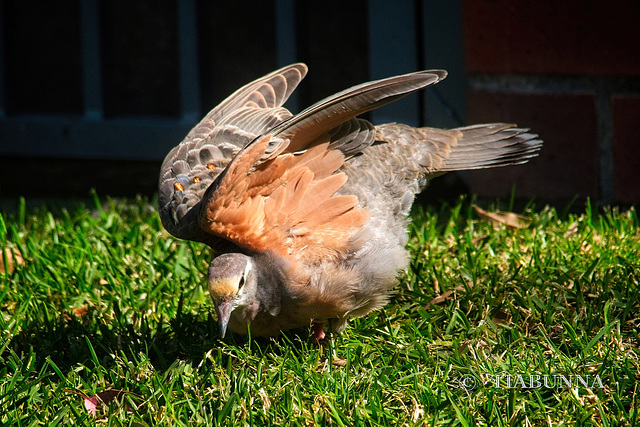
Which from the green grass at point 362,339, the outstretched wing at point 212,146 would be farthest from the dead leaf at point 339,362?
the outstretched wing at point 212,146

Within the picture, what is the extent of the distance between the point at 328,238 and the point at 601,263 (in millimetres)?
1419

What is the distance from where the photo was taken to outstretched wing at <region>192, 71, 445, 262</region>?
9.71ft

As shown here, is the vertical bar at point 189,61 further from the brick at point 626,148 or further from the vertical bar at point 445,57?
the brick at point 626,148

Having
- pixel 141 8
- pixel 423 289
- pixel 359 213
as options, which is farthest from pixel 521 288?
pixel 141 8

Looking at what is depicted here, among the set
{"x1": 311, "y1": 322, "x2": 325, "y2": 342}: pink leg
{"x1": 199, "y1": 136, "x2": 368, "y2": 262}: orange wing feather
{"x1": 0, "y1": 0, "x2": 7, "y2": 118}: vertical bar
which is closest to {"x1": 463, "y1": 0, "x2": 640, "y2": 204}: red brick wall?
{"x1": 199, "y1": 136, "x2": 368, "y2": 262}: orange wing feather

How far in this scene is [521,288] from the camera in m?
3.54

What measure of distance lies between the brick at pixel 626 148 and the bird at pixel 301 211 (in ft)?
4.72

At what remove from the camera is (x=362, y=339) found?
3.34 m

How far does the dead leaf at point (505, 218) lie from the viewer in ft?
14.2

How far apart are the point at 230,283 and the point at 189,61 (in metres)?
2.74

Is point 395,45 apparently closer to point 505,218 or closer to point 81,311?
point 505,218

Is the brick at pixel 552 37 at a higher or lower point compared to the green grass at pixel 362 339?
higher

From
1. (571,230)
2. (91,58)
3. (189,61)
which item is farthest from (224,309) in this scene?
(91,58)

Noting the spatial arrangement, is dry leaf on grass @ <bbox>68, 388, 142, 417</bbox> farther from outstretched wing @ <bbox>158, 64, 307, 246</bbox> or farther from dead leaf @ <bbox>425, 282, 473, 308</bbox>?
dead leaf @ <bbox>425, 282, 473, 308</bbox>
